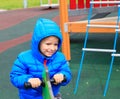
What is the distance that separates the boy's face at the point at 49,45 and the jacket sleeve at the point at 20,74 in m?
0.22

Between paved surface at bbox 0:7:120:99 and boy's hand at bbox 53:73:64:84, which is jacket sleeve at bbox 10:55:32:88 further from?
paved surface at bbox 0:7:120:99

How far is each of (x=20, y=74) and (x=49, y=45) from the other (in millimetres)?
315

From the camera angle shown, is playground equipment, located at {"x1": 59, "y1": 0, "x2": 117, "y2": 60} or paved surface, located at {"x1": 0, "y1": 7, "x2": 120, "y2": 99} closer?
paved surface, located at {"x1": 0, "y1": 7, "x2": 120, "y2": 99}

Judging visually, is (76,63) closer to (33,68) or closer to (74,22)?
(74,22)

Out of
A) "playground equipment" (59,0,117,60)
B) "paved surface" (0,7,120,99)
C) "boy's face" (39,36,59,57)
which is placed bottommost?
"paved surface" (0,7,120,99)

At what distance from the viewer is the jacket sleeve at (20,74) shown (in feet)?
8.08

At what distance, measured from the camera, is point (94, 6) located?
6332mm

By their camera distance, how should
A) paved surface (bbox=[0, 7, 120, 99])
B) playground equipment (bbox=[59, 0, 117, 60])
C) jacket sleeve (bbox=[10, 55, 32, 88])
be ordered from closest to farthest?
jacket sleeve (bbox=[10, 55, 32, 88]) < paved surface (bbox=[0, 7, 120, 99]) < playground equipment (bbox=[59, 0, 117, 60])

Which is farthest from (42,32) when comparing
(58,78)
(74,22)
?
(74,22)

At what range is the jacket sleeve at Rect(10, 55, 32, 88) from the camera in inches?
97.0

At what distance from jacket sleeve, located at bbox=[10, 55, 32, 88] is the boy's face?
0.22 m

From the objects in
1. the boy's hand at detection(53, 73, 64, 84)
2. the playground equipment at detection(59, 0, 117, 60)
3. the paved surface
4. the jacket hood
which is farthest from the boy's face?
the playground equipment at detection(59, 0, 117, 60)

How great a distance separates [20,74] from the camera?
2518 mm

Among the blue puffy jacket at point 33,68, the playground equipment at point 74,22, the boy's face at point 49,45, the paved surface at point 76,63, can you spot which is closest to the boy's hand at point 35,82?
the blue puffy jacket at point 33,68
